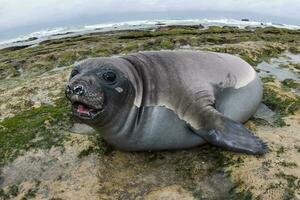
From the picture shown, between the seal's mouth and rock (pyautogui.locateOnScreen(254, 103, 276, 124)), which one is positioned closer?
the seal's mouth

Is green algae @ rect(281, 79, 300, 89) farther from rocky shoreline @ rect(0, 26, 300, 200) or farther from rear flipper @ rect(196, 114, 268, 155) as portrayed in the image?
rear flipper @ rect(196, 114, 268, 155)

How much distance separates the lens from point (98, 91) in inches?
230

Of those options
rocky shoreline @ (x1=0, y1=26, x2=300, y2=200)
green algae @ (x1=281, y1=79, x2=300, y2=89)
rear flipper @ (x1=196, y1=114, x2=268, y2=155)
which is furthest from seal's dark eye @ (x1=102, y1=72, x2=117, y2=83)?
green algae @ (x1=281, y1=79, x2=300, y2=89)

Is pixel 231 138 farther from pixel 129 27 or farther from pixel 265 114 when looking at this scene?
pixel 129 27

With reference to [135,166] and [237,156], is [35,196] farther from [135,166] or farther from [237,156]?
[237,156]

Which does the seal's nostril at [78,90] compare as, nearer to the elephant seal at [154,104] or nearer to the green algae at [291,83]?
the elephant seal at [154,104]

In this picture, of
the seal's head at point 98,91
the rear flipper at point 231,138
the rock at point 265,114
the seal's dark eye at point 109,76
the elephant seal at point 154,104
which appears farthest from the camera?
the rock at point 265,114

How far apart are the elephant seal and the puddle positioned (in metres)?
4.08

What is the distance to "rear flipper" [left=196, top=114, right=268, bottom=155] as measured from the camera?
6141 millimetres

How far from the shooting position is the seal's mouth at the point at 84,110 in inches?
228

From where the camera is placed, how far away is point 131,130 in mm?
6258

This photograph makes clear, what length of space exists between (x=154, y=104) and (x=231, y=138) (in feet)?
3.52

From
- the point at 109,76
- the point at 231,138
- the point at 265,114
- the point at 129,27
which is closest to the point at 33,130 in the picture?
the point at 109,76

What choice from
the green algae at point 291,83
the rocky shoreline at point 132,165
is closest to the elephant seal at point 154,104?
the rocky shoreline at point 132,165
